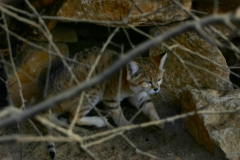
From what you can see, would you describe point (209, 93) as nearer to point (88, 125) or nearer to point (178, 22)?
point (178, 22)

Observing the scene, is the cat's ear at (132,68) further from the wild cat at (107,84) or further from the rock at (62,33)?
the rock at (62,33)

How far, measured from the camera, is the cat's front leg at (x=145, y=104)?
4512mm

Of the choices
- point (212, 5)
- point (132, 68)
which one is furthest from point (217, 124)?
point (212, 5)

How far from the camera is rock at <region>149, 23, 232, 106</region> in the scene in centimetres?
441

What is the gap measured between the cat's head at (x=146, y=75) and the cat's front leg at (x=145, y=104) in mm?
179

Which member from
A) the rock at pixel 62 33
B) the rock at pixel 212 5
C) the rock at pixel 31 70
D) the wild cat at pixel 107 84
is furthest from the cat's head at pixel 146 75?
the rock at pixel 31 70

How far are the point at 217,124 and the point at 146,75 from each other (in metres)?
0.93

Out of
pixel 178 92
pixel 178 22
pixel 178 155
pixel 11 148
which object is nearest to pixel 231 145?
pixel 178 155

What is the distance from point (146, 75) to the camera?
442cm

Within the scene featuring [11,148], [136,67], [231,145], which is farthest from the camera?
[136,67]

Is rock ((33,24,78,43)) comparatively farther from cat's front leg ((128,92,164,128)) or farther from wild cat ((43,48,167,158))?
cat's front leg ((128,92,164,128))

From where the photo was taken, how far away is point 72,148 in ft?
13.6

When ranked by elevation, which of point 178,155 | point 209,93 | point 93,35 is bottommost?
point 178,155

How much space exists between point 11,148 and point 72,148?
1.90 ft
